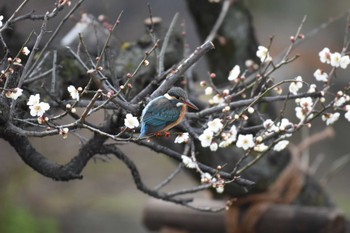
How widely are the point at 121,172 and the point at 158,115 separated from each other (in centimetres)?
920

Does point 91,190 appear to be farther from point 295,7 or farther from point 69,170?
point 69,170

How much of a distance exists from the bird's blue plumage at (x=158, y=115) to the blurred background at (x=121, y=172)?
5664 millimetres

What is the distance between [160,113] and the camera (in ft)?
8.58

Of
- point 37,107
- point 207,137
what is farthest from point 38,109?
point 207,137

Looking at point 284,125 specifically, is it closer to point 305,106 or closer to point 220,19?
point 305,106

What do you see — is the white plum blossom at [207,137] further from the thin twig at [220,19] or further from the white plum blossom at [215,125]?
the thin twig at [220,19]

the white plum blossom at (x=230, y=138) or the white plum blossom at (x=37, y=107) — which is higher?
the white plum blossom at (x=230, y=138)

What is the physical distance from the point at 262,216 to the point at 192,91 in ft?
4.05

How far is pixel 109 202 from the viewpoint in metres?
11.0

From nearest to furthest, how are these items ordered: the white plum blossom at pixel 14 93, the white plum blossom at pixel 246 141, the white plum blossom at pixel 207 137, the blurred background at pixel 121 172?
the white plum blossom at pixel 14 93, the white plum blossom at pixel 207 137, the white plum blossom at pixel 246 141, the blurred background at pixel 121 172

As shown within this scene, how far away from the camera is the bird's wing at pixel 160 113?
2.59 m

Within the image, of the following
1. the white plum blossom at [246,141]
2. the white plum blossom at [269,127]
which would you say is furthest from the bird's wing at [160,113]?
the white plum blossom at [269,127]

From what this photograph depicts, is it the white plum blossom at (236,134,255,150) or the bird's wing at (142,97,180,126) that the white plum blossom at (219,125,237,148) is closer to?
the white plum blossom at (236,134,255,150)

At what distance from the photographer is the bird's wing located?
8.50 feet
